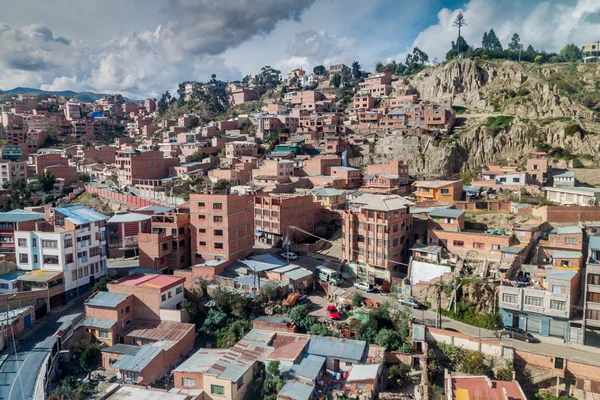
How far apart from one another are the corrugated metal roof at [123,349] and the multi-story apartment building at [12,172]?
4700cm

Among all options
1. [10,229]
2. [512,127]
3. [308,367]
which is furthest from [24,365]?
[512,127]

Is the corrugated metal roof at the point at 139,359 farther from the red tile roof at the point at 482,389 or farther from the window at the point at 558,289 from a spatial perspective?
the window at the point at 558,289

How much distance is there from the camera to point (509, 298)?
2316 centimetres

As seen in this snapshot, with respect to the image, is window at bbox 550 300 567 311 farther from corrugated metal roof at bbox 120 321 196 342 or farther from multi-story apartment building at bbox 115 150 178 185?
multi-story apartment building at bbox 115 150 178 185

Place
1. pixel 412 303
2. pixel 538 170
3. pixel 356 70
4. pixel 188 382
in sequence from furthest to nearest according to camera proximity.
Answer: pixel 356 70 < pixel 538 170 < pixel 412 303 < pixel 188 382

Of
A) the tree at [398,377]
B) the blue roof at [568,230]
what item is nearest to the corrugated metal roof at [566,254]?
the blue roof at [568,230]

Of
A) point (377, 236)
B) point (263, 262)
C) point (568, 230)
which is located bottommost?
point (263, 262)

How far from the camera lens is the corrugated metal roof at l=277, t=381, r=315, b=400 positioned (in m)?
18.7

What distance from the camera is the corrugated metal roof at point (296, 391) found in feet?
61.5

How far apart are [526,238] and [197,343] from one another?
21042 mm

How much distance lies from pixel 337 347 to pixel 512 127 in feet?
139

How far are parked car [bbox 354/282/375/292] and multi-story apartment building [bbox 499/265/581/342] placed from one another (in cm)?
794

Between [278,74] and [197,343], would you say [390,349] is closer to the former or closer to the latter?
[197,343]

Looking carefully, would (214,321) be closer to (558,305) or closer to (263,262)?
(263,262)
